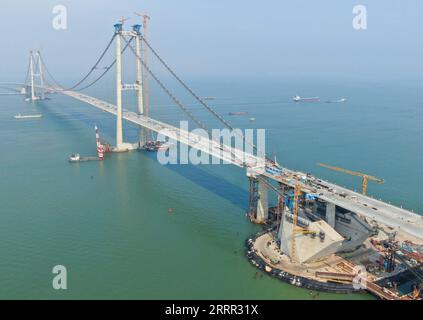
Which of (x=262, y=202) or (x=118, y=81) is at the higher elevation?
(x=118, y=81)

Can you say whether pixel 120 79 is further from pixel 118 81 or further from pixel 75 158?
pixel 75 158

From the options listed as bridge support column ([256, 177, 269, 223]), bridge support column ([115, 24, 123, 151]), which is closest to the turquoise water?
bridge support column ([256, 177, 269, 223])

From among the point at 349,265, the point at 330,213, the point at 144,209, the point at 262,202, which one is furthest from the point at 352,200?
the point at 144,209

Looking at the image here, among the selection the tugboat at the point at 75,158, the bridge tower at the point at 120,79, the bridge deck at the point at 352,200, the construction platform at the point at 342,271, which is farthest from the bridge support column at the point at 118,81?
the construction platform at the point at 342,271

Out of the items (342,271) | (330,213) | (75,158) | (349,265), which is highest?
(75,158)

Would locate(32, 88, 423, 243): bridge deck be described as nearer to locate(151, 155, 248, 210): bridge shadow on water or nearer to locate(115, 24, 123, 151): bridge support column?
locate(151, 155, 248, 210): bridge shadow on water

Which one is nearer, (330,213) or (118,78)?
(330,213)

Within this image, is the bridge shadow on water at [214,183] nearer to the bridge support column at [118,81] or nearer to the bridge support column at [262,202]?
the bridge support column at [262,202]
